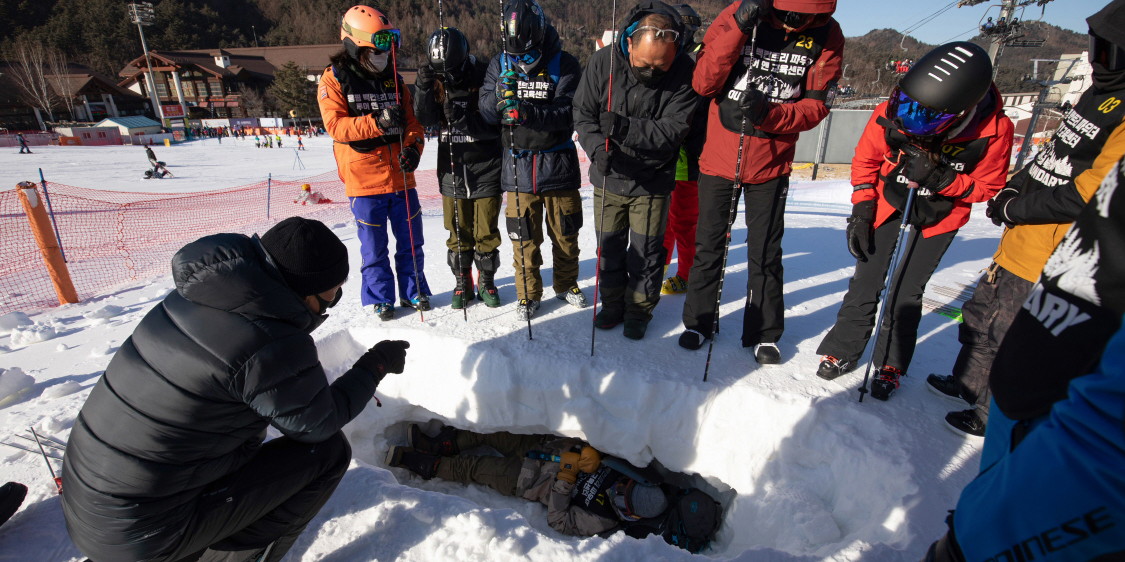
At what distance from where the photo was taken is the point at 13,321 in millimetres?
3738

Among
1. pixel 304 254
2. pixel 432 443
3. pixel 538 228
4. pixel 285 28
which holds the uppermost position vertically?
pixel 285 28

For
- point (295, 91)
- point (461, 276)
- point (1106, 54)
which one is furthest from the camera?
point (295, 91)

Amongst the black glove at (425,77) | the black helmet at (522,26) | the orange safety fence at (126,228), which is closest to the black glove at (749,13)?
the black helmet at (522,26)

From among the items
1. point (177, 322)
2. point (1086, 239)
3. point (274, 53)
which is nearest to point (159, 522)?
point (177, 322)

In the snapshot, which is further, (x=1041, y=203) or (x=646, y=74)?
(x=646, y=74)

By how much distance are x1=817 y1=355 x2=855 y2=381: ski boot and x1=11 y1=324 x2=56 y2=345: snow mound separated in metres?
5.54

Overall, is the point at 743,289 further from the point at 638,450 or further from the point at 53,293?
the point at 53,293

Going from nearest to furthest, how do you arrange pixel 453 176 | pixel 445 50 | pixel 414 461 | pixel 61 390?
pixel 61 390 < pixel 445 50 < pixel 414 461 < pixel 453 176

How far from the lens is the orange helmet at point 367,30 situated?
3.12 meters

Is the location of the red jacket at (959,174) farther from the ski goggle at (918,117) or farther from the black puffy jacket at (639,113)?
the black puffy jacket at (639,113)

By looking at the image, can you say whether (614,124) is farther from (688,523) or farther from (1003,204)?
(688,523)

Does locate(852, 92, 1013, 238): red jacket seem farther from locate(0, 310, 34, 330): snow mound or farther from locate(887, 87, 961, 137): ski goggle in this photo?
locate(0, 310, 34, 330): snow mound

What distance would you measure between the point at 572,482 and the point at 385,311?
6.14ft

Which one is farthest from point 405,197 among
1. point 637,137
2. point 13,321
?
point 13,321
